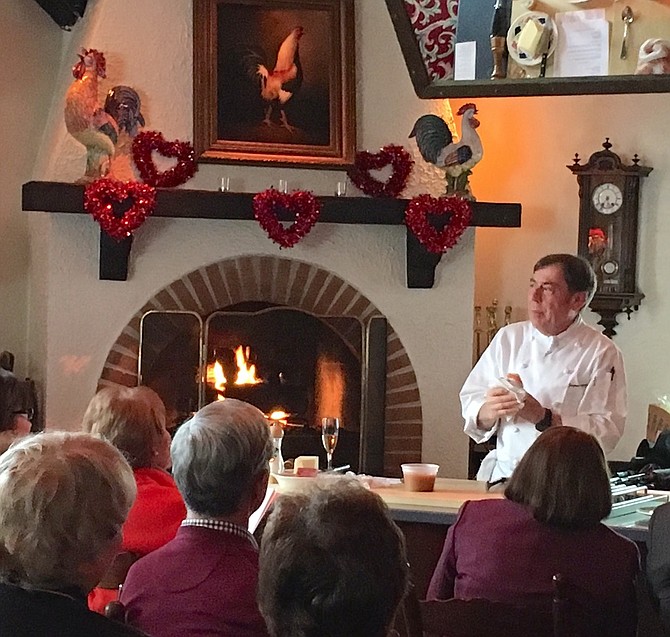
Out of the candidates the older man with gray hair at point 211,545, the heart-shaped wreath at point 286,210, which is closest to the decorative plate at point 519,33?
the older man with gray hair at point 211,545

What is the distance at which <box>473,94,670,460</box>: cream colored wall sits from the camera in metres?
4.98

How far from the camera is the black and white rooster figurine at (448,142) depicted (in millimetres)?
4227

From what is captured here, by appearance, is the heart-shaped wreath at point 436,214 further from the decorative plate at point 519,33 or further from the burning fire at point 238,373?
the decorative plate at point 519,33

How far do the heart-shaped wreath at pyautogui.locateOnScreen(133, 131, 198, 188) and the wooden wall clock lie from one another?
1939mm

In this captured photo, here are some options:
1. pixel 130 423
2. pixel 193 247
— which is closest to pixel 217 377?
pixel 193 247

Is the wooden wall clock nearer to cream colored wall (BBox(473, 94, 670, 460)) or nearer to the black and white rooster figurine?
cream colored wall (BBox(473, 94, 670, 460))

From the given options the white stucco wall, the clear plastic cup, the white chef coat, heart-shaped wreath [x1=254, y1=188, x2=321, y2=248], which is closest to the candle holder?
the white stucco wall

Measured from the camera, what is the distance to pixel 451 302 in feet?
14.7

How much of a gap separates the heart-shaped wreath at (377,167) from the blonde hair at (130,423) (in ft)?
6.91

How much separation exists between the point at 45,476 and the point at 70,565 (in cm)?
14

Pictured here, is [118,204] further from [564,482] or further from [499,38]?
[564,482]

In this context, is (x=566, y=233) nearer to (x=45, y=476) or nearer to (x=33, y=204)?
(x=33, y=204)

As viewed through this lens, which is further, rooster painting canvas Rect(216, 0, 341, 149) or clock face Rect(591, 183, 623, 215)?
clock face Rect(591, 183, 623, 215)

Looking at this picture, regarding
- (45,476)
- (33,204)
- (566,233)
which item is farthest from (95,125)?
(45,476)
